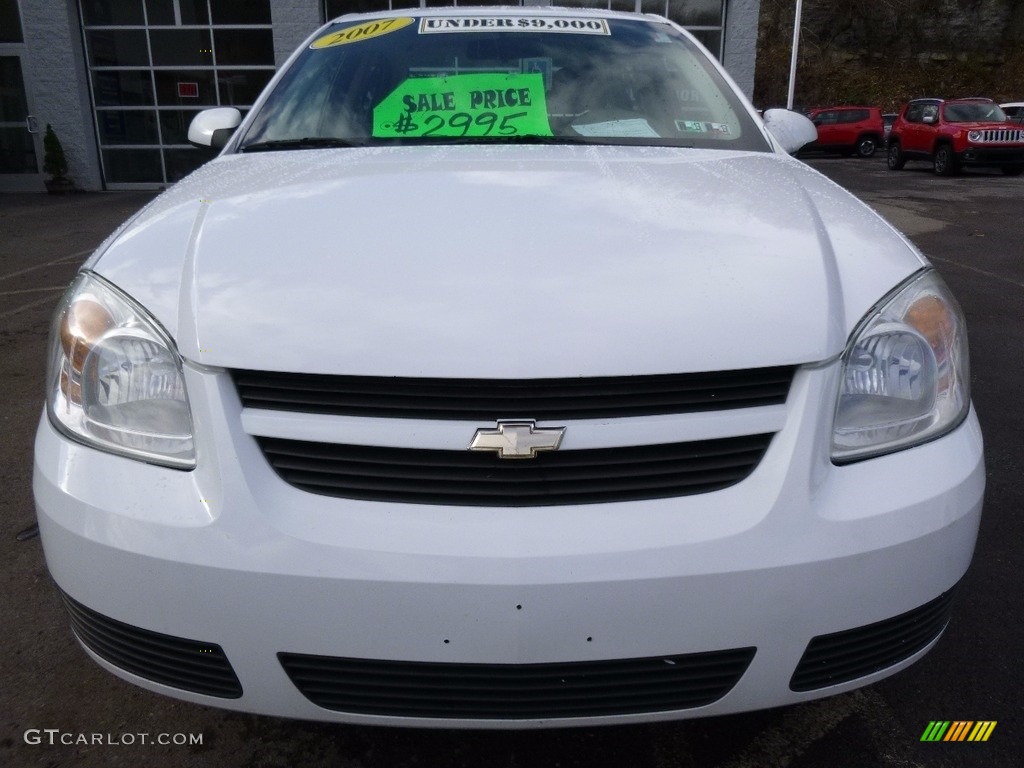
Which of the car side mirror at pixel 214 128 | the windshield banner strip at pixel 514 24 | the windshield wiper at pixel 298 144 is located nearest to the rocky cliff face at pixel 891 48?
the windshield banner strip at pixel 514 24

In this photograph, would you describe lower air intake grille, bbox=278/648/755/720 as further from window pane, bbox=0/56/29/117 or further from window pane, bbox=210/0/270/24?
window pane, bbox=0/56/29/117

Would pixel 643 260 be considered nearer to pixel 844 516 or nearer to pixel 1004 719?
pixel 844 516

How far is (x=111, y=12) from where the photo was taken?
13.0 meters

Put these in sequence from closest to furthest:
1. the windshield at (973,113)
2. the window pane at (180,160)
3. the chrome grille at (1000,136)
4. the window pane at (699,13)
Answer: the window pane at (699,13) → the window pane at (180,160) → the chrome grille at (1000,136) → the windshield at (973,113)

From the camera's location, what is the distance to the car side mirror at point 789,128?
263 cm

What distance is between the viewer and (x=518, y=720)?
127cm

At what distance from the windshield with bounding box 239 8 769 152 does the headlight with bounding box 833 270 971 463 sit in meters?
0.91

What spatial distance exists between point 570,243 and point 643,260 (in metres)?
0.13

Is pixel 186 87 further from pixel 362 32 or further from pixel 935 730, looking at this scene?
pixel 935 730

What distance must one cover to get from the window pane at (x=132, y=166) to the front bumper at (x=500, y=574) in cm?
1381

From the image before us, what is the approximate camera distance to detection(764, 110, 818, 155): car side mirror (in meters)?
2.63

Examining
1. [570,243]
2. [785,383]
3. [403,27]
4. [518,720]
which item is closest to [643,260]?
[570,243]

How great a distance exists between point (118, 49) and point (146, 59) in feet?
A: 1.71

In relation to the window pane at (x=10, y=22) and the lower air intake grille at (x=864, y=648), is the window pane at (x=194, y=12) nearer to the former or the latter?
the window pane at (x=10, y=22)
